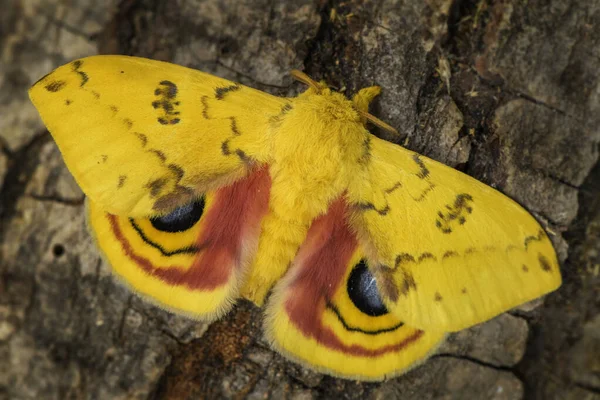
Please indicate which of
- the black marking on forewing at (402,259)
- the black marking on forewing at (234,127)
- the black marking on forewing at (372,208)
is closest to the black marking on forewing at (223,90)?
the black marking on forewing at (234,127)

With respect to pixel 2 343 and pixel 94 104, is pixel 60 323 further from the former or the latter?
pixel 94 104

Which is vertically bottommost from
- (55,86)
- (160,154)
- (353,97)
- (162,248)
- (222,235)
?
(162,248)

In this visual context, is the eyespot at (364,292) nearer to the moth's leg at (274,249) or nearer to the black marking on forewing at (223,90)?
the moth's leg at (274,249)

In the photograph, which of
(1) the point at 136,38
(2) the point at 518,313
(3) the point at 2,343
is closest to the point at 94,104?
(1) the point at 136,38

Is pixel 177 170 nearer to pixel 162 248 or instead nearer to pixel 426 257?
pixel 162 248

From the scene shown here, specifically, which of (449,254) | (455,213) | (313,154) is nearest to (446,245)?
(449,254)

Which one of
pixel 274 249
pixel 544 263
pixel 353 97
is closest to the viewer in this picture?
pixel 544 263
